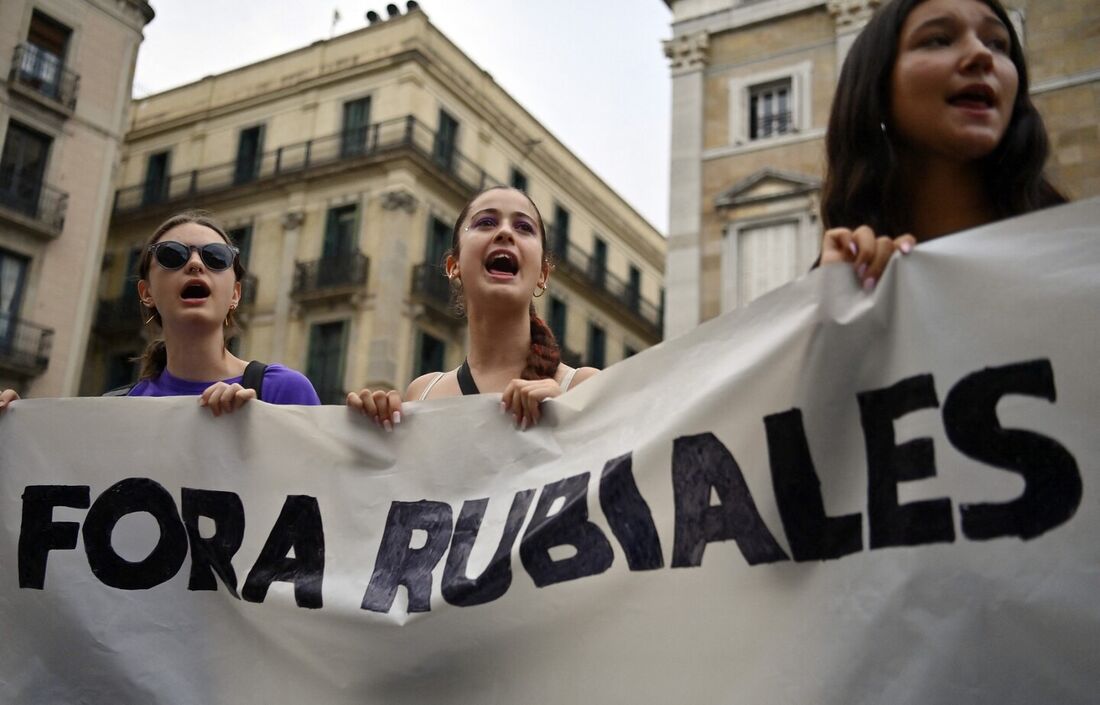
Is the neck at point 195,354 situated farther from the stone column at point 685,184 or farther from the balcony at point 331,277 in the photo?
the balcony at point 331,277

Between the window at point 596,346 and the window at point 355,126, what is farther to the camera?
the window at point 596,346

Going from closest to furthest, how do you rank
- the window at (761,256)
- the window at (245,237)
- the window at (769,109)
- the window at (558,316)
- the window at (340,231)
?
1. the window at (761,256)
2. the window at (769,109)
3. the window at (340,231)
4. the window at (245,237)
5. the window at (558,316)

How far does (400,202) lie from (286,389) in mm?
21689

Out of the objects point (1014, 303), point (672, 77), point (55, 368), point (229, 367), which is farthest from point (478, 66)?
point (1014, 303)

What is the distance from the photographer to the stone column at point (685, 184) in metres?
17.5

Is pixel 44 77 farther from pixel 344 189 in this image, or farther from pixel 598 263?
pixel 598 263

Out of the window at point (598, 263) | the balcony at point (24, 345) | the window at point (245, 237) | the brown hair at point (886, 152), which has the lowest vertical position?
the brown hair at point (886, 152)

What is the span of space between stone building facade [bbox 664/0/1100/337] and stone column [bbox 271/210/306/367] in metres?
10.9

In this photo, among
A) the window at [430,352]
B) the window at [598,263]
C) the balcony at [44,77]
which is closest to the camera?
the balcony at [44,77]

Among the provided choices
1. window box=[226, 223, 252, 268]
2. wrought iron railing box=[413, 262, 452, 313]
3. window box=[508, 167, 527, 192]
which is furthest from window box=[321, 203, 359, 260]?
window box=[508, 167, 527, 192]

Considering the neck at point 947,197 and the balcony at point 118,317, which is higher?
the balcony at point 118,317

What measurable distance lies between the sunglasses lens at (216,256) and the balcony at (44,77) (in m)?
21.0

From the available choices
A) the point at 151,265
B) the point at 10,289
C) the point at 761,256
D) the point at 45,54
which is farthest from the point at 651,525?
the point at 45,54

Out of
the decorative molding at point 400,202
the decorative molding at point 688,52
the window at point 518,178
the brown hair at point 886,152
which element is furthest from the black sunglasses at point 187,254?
the window at point 518,178
